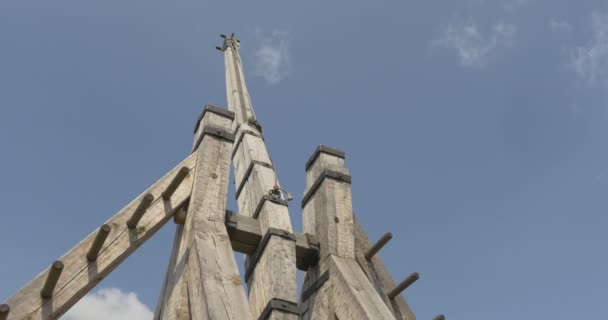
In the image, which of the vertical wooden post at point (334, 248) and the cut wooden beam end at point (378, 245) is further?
the cut wooden beam end at point (378, 245)

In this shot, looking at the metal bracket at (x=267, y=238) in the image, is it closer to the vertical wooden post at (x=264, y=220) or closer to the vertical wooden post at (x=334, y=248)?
the vertical wooden post at (x=264, y=220)

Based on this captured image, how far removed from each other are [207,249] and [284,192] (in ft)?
3.46

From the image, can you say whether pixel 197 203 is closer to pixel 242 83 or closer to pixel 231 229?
pixel 231 229

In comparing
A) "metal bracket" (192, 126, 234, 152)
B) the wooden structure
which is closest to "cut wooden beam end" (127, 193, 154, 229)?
the wooden structure

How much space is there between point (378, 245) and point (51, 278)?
201 centimetres

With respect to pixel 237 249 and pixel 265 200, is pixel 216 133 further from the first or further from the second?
pixel 237 249

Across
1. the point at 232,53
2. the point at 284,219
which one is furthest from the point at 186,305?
the point at 232,53

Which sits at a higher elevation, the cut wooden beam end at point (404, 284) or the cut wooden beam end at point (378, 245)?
the cut wooden beam end at point (378, 245)

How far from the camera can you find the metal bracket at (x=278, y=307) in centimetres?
348

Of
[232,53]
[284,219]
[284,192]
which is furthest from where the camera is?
[232,53]

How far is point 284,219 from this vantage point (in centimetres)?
428

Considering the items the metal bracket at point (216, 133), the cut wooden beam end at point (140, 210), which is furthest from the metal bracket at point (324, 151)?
the cut wooden beam end at point (140, 210)

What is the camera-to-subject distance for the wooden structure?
3293 mm

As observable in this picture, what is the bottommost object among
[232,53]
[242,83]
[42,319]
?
[42,319]
